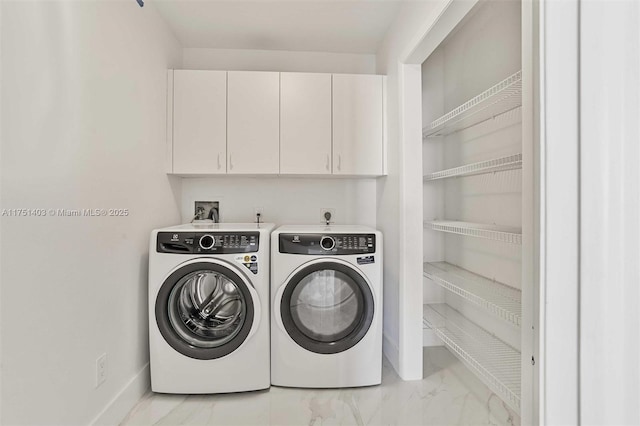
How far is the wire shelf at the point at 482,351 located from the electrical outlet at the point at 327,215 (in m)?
Answer: 0.99

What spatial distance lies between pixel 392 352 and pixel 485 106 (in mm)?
1631

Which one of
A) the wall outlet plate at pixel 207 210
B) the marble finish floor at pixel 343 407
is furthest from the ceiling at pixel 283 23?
the marble finish floor at pixel 343 407

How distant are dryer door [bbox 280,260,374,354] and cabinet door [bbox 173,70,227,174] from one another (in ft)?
3.34

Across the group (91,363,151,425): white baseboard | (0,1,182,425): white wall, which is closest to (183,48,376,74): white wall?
(0,1,182,425): white wall

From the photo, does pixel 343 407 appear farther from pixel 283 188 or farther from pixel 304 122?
pixel 304 122

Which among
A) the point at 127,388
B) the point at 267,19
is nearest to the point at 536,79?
the point at 127,388

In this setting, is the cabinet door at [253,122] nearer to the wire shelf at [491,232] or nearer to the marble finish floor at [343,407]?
the wire shelf at [491,232]

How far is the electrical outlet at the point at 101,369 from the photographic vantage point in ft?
4.91

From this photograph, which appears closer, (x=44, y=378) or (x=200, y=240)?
(x=44, y=378)
